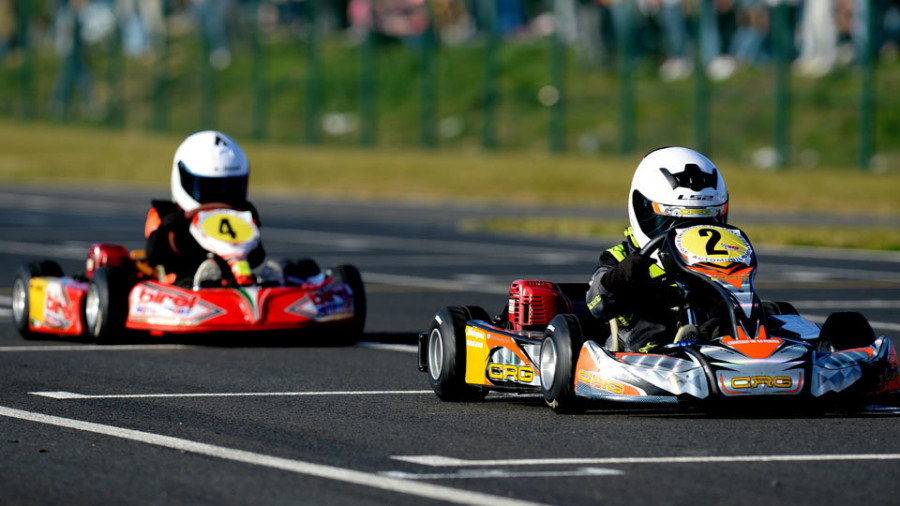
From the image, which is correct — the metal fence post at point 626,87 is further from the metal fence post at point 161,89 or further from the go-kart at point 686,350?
the go-kart at point 686,350

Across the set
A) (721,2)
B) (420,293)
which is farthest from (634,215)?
(721,2)

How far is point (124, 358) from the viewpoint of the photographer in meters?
10.8

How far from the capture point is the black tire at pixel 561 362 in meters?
7.99

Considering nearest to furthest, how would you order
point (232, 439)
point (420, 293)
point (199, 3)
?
point (232, 439), point (420, 293), point (199, 3)

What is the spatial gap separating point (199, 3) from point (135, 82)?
3770 mm

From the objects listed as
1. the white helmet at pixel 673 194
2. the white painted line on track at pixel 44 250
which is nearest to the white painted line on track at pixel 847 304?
the white helmet at pixel 673 194

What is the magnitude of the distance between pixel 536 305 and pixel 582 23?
36.2m

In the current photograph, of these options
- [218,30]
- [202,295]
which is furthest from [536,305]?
[218,30]

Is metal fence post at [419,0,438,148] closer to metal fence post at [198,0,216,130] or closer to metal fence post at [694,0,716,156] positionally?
metal fence post at [198,0,216,130]

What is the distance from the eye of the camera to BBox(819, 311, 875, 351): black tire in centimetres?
839

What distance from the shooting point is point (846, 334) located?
27.6ft

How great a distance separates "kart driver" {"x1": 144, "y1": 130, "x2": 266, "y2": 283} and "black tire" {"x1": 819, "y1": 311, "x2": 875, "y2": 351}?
4972 mm

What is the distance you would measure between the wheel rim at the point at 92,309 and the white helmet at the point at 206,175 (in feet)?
3.78

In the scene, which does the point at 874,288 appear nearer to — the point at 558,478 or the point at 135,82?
the point at 558,478
